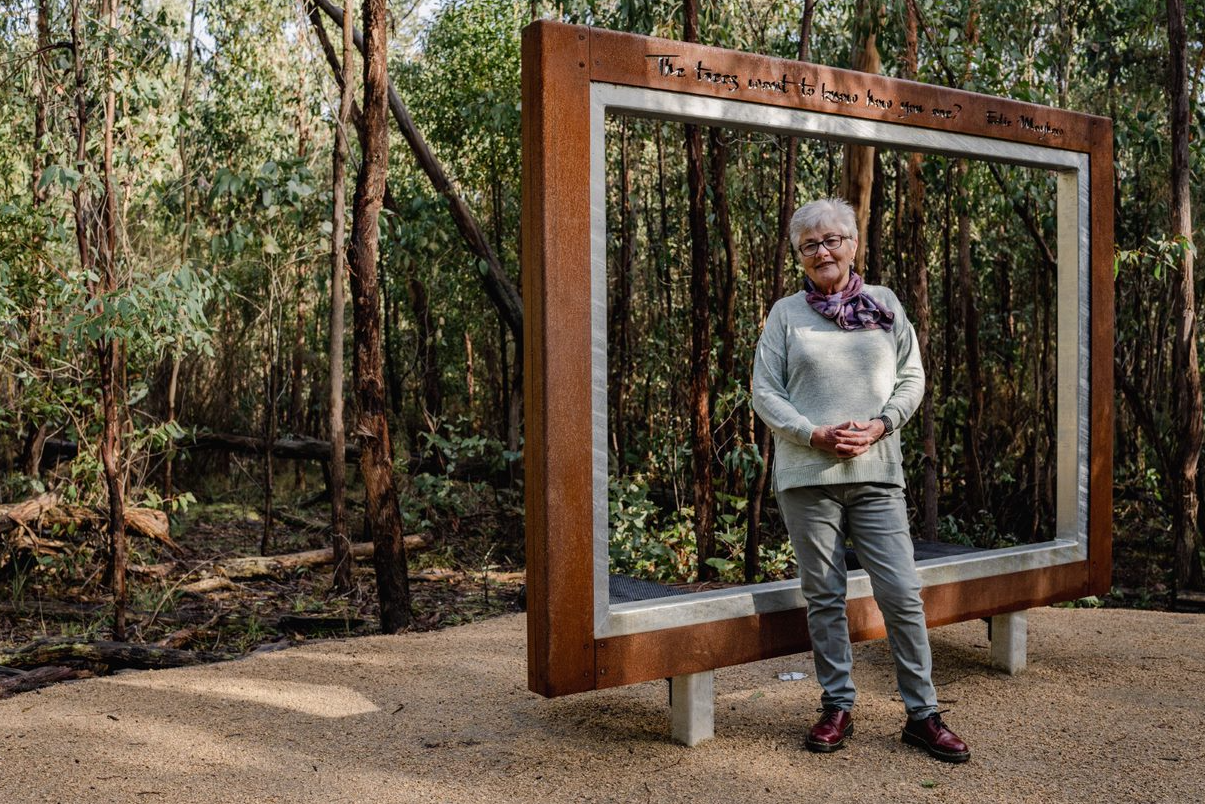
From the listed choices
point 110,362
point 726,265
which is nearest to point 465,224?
point 726,265

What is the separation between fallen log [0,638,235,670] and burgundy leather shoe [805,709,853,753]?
3.01 meters

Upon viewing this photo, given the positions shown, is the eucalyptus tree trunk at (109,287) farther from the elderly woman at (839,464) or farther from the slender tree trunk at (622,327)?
the slender tree trunk at (622,327)

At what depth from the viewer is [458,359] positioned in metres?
14.3

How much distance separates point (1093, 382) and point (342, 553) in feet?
15.7

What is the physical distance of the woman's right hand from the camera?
3.24 meters

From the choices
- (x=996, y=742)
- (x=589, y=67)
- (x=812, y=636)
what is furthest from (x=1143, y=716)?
(x=589, y=67)

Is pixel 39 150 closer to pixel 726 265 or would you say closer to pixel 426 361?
pixel 726 265

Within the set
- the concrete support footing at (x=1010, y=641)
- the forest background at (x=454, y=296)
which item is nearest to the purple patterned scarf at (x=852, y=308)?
the concrete support footing at (x=1010, y=641)

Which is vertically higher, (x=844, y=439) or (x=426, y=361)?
(x=426, y=361)

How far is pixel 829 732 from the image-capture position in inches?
132

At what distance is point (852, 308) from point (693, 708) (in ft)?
4.49

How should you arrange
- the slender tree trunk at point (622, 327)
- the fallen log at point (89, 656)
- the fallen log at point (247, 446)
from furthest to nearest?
the fallen log at point (247, 446) → the slender tree trunk at point (622, 327) → the fallen log at point (89, 656)

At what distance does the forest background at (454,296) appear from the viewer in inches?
235

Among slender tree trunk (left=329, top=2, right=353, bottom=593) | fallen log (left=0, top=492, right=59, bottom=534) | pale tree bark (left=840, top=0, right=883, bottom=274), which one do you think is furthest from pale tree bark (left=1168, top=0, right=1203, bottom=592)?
fallen log (left=0, top=492, right=59, bottom=534)
